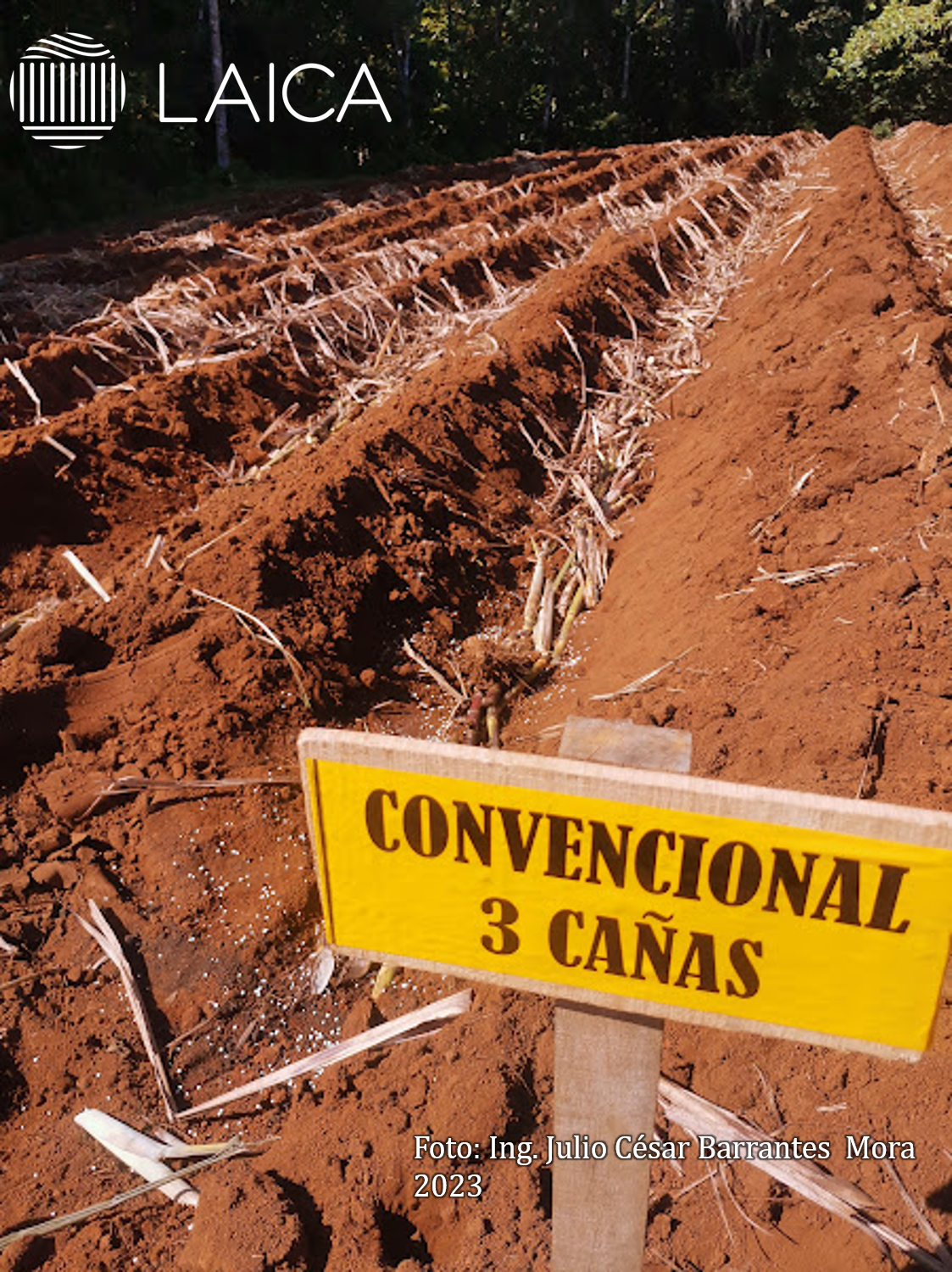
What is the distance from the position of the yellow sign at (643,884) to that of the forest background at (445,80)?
19201mm

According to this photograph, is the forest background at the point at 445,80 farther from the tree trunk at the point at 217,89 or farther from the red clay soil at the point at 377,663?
the red clay soil at the point at 377,663

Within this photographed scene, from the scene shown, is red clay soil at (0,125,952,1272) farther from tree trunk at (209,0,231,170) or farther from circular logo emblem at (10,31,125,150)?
tree trunk at (209,0,231,170)

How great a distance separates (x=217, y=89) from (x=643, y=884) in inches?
1074

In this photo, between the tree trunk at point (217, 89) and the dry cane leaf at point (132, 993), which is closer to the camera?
the dry cane leaf at point (132, 993)

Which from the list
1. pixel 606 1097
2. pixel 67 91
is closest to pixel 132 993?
pixel 606 1097

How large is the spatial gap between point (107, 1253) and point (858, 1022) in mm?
2179

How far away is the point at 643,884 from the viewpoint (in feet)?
4.53

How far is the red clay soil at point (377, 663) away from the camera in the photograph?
2.57m

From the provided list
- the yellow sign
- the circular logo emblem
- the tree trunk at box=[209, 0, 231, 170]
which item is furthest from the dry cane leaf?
the tree trunk at box=[209, 0, 231, 170]

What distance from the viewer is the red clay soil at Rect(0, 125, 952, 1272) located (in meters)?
2.57

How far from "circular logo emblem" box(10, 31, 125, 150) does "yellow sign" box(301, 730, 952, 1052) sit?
70.9ft

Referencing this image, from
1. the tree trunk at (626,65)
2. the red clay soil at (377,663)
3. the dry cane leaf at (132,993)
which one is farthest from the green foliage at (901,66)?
the dry cane leaf at (132,993)

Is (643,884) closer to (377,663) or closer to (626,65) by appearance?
(377,663)

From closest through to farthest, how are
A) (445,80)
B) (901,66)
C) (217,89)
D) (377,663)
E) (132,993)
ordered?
(132,993)
(377,663)
(217,89)
(445,80)
(901,66)
